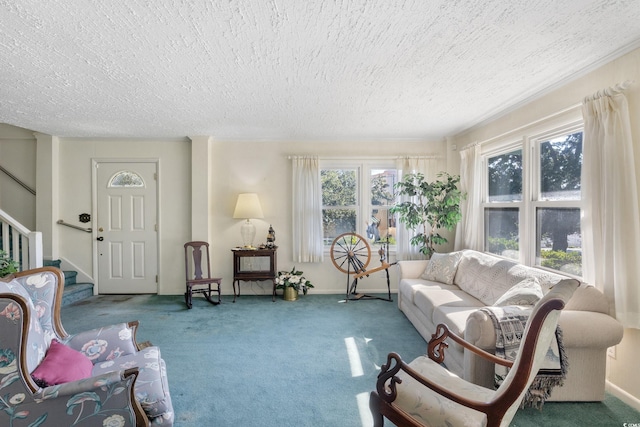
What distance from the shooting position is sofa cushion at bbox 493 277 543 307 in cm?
229

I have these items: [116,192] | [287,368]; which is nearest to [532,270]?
[287,368]

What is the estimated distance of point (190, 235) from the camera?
4.99 meters

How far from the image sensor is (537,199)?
10.3ft

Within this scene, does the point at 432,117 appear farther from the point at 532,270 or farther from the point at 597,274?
the point at 597,274

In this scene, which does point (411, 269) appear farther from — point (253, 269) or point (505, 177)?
point (253, 269)

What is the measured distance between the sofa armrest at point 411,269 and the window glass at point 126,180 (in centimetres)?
418

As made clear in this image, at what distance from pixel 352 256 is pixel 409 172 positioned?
5.13 ft

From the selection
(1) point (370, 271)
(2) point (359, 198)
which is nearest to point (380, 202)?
(2) point (359, 198)

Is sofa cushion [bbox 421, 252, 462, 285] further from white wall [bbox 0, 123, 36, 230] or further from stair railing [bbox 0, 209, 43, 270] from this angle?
white wall [bbox 0, 123, 36, 230]

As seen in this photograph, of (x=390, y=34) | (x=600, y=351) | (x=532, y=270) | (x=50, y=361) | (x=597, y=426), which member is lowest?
(x=597, y=426)

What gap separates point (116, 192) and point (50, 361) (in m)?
4.06

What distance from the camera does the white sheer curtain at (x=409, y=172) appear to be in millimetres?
4863

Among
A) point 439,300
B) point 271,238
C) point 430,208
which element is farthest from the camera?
point 271,238

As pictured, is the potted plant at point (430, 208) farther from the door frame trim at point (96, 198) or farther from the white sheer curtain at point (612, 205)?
the door frame trim at point (96, 198)
